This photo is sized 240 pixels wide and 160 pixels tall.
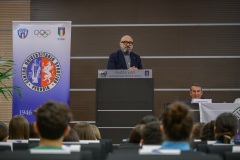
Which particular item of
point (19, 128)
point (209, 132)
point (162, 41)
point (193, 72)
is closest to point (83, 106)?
point (162, 41)

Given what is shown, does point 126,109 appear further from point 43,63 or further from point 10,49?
point 10,49

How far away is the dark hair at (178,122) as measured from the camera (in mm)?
2770

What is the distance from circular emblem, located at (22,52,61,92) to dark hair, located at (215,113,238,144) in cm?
466

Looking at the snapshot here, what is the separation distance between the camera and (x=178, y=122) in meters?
2.78

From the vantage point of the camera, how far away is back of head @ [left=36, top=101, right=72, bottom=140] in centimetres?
274

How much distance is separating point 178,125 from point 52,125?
0.59m

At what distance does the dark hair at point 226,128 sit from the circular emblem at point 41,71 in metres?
4.66

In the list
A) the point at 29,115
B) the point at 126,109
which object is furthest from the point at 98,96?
the point at 29,115

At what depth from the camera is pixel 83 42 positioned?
9906 millimetres

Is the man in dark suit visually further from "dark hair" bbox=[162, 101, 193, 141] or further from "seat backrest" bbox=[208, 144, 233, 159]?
"dark hair" bbox=[162, 101, 193, 141]

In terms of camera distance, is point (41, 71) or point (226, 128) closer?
point (226, 128)

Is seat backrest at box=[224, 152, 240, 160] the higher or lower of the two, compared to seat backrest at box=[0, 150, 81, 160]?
lower

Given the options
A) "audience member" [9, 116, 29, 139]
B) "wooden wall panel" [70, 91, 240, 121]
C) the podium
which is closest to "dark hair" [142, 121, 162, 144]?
"audience member" [9, 116, 29, 139]

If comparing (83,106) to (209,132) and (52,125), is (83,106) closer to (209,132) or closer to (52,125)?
(209,132)
